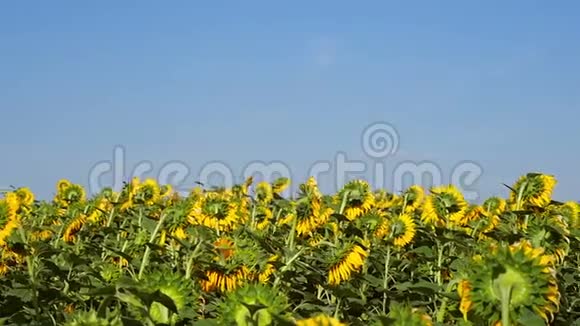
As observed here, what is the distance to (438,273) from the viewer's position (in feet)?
15.4

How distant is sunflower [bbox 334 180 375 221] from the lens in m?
5.23

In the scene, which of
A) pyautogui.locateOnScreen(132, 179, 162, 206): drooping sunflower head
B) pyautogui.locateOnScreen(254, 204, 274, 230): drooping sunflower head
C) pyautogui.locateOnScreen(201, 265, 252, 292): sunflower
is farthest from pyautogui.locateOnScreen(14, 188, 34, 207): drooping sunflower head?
pyautogui.locateOnScreen(201, 265, 252, 292): sunflower

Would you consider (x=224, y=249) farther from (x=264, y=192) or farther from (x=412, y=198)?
(x=264, y=192)

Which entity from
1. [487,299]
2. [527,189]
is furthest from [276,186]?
[487,299]

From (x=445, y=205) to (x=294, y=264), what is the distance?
2.13 meters

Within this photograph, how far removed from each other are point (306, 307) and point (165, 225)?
1.46 metres

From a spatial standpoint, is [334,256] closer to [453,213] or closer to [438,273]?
[438,273]

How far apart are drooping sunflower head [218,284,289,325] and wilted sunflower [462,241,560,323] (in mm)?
475

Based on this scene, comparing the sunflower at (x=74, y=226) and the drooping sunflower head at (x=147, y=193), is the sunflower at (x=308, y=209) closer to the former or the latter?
the sunflower at (x=74, y=226)

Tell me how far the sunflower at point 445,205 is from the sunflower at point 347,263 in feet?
6.48

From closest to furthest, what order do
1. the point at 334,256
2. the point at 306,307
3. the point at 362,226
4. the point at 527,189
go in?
1. the point at 306,307
2. the point at 334,256
3. the point at 527,189
4. the point at 362,226

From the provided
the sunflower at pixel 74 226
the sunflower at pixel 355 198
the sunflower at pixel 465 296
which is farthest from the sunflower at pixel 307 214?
the sunflower at pixel 465 296

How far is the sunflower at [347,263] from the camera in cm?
396

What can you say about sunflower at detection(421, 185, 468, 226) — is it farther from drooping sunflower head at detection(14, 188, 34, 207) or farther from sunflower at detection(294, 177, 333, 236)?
drooping sunflower head at detection(14, 188, 34, 207)
